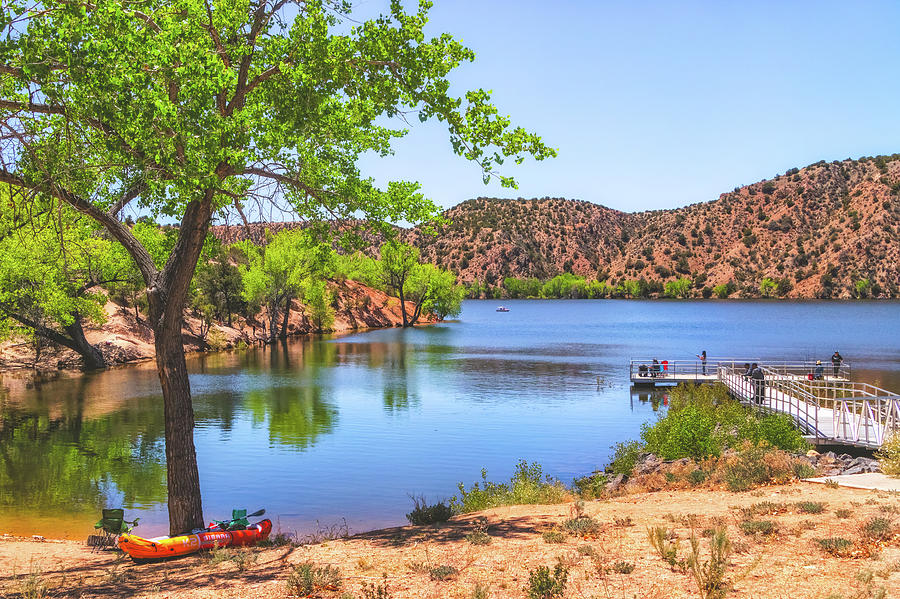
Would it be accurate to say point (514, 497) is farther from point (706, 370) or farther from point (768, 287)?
point (768, 287)

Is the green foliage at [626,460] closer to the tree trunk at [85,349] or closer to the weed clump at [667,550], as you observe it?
the weed clump at [667,550]

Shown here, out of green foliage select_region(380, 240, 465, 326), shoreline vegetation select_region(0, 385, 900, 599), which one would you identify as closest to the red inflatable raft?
shoreline vegetation select_region(0, 385, 900, 599)

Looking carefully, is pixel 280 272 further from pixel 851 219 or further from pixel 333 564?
pixel 851 219

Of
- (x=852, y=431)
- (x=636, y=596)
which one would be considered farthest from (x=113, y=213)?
(x=852, y=431)

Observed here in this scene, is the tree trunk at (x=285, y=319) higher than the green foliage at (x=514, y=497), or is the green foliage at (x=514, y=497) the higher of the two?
the tree trunk at (x=285, y=319)

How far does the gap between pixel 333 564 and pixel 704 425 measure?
13815 millimetres

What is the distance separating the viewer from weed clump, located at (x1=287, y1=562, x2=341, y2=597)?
839 cm

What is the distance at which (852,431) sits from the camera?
2080cm

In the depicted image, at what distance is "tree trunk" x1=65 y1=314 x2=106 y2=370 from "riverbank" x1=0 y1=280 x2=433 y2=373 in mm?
867

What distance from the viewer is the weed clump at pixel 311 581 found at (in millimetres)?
8391

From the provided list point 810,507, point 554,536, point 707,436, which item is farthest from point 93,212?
point 707,436

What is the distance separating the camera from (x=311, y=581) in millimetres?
8453

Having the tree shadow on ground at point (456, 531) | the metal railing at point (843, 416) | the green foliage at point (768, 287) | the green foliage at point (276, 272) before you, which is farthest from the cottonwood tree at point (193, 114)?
the green foliage at point (768, 287)

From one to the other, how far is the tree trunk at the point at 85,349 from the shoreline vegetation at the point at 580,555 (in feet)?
119
